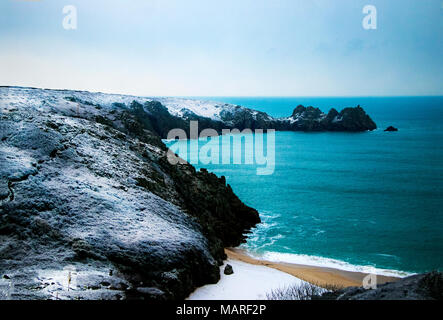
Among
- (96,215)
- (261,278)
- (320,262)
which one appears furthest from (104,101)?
(261,278)

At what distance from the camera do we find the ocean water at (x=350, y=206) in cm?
3209

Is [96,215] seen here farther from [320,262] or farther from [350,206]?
[350,206]

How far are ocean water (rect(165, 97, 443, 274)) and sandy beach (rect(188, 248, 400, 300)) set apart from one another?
67.2 inches

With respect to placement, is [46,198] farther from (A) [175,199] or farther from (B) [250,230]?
(B) [250,230]

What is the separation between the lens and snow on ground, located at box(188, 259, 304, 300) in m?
20.6

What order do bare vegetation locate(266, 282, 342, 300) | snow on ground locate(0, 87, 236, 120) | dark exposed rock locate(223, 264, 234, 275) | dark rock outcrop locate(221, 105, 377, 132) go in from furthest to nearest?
dark rock outcrop locate(221, 105, 377, 132)
snow on ground locate(0, 87, 236, 120)
dark exposed rock locate(223, 264, 234, 275)
bare vegetation locate(266, 282, 342, 300)

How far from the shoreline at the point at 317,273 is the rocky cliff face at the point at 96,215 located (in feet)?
11.0

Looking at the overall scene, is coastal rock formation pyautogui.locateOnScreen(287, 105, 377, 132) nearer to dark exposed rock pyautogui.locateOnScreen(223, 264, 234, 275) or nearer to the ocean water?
the ocean water

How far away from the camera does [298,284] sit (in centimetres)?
2280

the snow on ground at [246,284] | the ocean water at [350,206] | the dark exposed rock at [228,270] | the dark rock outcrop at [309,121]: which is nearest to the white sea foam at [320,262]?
the ocean water at [350,206]

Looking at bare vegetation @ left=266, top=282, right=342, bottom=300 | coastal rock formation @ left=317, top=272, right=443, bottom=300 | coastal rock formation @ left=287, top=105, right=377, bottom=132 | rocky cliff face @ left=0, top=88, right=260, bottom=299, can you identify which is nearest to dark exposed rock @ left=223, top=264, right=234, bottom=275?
rocky cliff face @ left=0, top=88, right=260, bottom=299

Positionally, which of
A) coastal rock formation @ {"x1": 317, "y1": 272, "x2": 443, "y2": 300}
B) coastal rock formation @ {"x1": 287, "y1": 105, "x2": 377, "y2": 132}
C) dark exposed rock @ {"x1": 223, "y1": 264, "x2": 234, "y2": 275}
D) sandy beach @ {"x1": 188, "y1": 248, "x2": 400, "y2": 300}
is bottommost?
sandy beach @ {"x1": 188, "y1": 248, "x2": 400, "y2": 300}

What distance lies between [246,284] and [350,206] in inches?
1088
